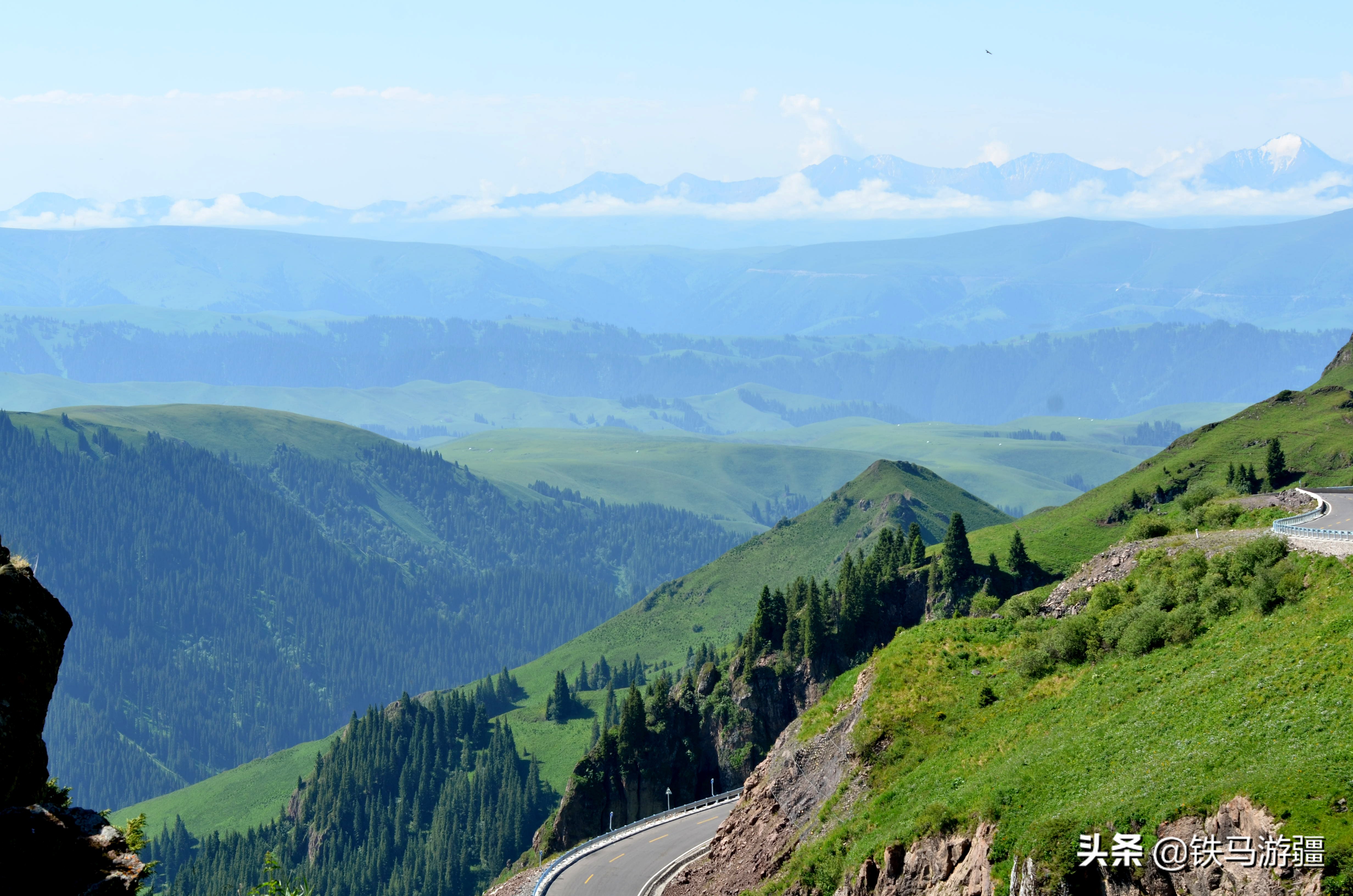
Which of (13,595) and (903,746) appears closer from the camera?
(13,595)

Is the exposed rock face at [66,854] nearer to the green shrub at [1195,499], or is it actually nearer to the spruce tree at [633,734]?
the green shrub at [1195,499]

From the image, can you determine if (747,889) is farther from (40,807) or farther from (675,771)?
(675,771)

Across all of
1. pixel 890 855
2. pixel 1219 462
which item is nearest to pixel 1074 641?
pixel 890 855

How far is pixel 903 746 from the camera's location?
6175 centimetres

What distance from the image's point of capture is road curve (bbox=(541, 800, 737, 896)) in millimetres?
78312

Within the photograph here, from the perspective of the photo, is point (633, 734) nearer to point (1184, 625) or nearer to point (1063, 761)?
point (1184, 625)

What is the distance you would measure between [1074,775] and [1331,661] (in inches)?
400

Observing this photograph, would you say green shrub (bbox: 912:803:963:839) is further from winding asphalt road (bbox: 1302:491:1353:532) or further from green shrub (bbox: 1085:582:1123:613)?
winding asphalt road (bbox: 1302:491:1353:532)

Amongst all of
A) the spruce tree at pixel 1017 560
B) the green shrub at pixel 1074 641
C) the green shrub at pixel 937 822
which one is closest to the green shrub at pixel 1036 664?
the green shrub at pixel 1074 641

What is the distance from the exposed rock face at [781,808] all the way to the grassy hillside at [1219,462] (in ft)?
274

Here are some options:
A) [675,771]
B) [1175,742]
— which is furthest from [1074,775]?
[675,771]

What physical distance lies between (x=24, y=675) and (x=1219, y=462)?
507ft

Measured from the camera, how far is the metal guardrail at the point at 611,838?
81812mm

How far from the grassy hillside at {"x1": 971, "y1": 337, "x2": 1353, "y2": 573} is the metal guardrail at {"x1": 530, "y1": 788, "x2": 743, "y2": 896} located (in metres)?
62.6
